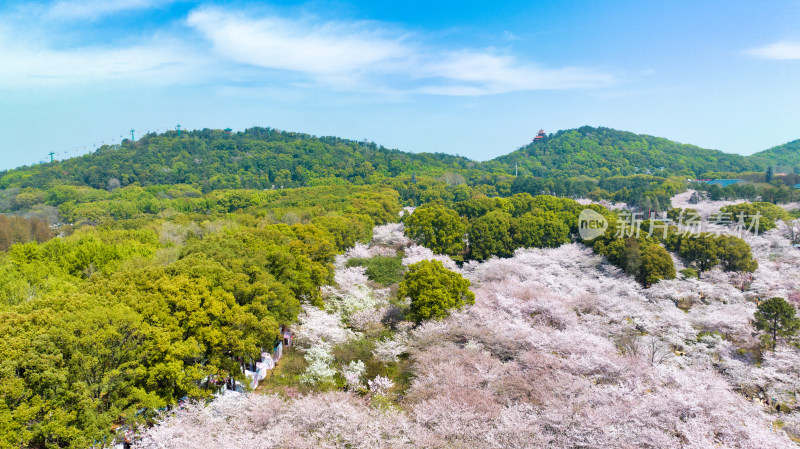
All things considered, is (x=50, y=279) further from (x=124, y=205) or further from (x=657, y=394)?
(x=124, y=205)

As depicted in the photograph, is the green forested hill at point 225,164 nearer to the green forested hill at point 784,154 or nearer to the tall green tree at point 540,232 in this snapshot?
the tall green tree at point 540,232

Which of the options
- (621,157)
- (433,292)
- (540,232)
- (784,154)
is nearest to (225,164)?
(540,232)

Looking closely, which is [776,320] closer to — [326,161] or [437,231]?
[437,231]

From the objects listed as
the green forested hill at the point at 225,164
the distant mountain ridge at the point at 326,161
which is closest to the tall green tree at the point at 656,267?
the distant mountain ridge at the point at 326,161

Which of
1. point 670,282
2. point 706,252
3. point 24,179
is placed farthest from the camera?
point 24,179

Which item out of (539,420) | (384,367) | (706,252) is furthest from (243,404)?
(706,252)

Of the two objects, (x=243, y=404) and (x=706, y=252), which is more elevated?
(x=706, y=252)
